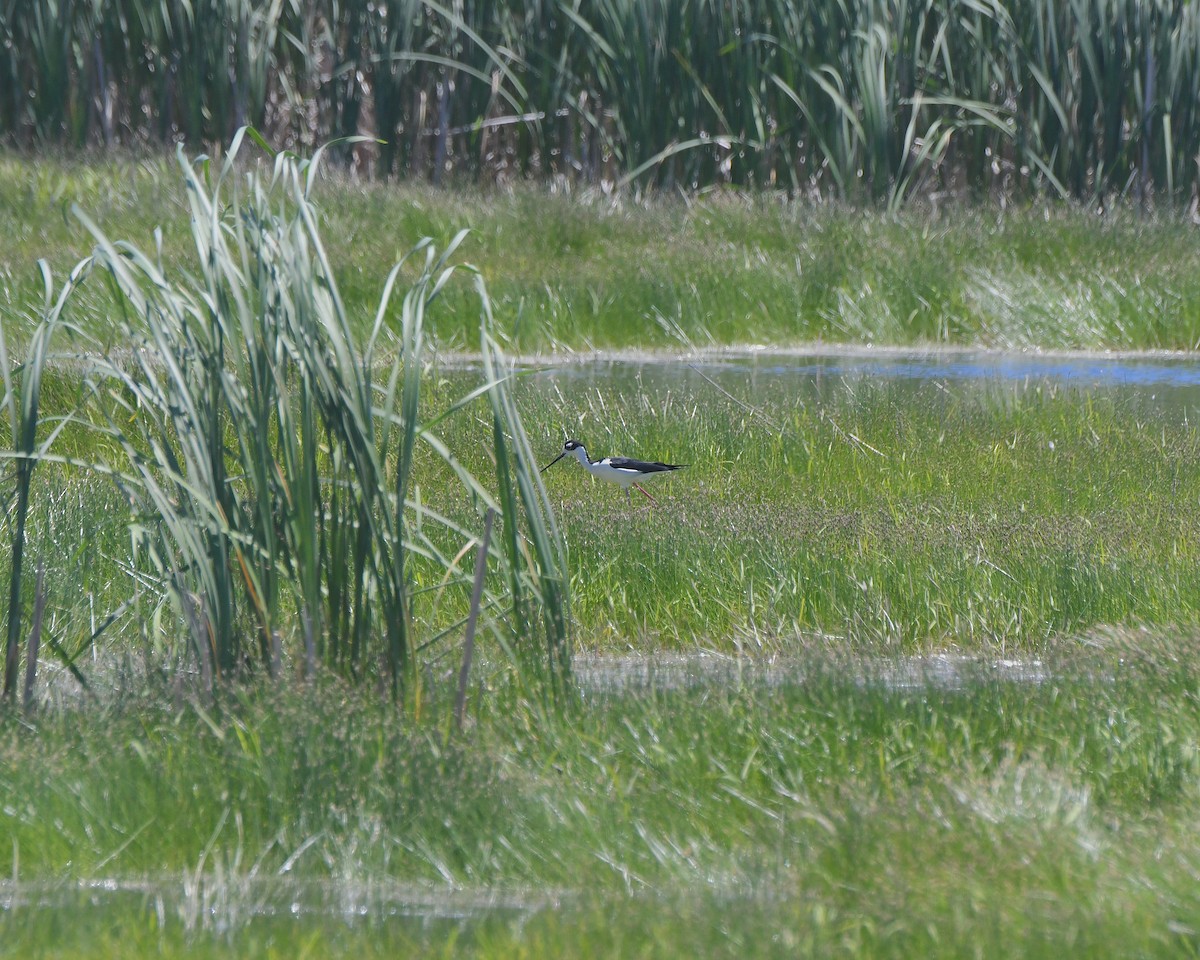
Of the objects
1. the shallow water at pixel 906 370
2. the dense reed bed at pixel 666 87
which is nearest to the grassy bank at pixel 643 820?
the shallow water at pixel 906 370

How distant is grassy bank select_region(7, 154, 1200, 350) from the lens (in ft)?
37.1

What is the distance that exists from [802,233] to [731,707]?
8.56 metres

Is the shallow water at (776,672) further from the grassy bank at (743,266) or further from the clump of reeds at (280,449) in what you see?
the grassy bank at (743,266)

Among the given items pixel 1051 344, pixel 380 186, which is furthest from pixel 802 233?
pixel 380 186

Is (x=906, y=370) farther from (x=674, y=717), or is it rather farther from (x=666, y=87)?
(x=674, y=717)

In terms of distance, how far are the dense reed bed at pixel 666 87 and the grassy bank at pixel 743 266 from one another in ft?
3.89

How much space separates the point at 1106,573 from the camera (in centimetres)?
541

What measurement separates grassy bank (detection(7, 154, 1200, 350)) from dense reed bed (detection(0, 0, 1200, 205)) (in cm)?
118

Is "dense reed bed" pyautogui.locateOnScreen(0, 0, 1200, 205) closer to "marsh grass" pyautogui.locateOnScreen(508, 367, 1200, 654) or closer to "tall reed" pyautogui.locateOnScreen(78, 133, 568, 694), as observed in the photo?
"marsh grass" pyautogui.locateOnScreen(508, 367, 1200, 654)

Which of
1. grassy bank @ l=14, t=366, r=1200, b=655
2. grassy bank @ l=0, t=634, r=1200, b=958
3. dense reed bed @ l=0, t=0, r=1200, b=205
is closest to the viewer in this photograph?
grassy bank @ l=0, t=634, r=1200, b=958

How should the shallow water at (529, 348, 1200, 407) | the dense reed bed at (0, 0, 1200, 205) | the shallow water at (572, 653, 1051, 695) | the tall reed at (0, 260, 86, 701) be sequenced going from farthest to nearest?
the dense reed bed at (0, 0, 1200, 205) → the shallow water at (529, 348, 1200, 407) → the shallow water at (572, 653, 1051, 695) → the tall reed at (0, 260, 86, 701)

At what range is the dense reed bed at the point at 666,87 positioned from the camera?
44.2 feet

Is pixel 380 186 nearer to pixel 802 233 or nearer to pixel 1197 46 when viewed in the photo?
pixel 802 233

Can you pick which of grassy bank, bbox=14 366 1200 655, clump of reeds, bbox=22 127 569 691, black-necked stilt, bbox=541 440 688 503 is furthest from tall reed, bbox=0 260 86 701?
black-necked stilt, bbox=541 440 688 503
